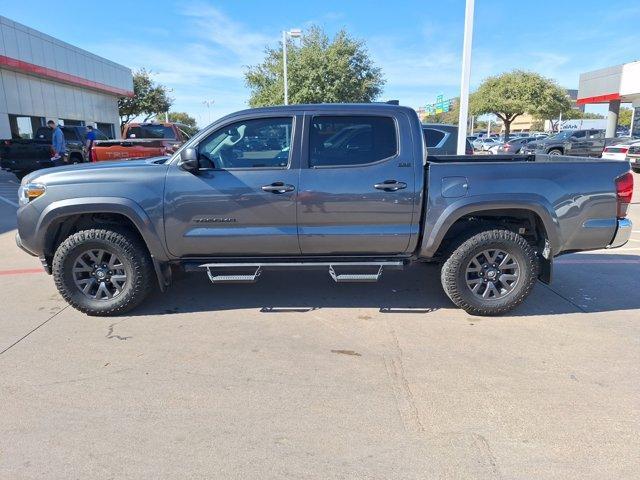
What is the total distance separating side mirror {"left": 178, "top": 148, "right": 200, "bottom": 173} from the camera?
13.6 ft

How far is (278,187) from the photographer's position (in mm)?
4277

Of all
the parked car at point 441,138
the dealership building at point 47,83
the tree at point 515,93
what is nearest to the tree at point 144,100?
the dealership building at point 47,83

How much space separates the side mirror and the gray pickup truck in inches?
0.5

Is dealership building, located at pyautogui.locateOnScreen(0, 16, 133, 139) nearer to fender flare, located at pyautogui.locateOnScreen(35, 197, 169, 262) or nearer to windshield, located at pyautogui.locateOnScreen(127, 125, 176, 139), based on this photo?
windshield, located at pyautogui.locateOnScreen(127, 125, 176, 139)

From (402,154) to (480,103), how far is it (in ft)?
128

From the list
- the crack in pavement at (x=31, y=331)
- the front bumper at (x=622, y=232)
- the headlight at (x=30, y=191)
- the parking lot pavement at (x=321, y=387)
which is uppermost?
the headlight at (x=30, y=191)

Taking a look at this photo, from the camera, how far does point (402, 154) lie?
4359 millimetres

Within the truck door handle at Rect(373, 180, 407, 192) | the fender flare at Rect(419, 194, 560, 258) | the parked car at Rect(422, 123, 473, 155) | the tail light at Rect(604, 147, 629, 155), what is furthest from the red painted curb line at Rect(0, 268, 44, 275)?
the tail light at Rect(604, 147, 629, 155)

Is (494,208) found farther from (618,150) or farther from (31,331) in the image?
(618,150)

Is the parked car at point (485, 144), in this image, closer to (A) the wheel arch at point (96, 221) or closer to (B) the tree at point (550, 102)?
(B) the tree at point (550, 102)

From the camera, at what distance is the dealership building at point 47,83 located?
69.7 feet

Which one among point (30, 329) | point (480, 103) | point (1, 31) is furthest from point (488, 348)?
point (480, 103)

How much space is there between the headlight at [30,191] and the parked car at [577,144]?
80.0 ft

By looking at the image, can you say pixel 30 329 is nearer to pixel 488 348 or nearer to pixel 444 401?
pixel 444 401
